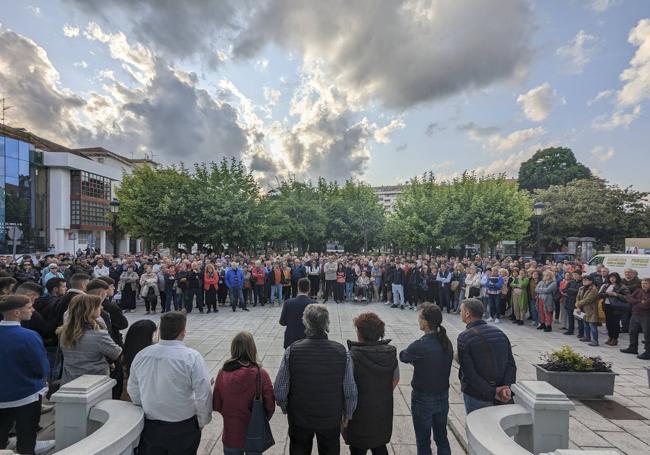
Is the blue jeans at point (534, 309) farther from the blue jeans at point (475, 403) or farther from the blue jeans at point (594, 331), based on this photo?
the blue jeans at point (475, 403)

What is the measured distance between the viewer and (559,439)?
3.13 meters

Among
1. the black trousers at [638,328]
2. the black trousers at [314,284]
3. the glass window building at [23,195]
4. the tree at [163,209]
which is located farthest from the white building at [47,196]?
the black trousers at [638,328]

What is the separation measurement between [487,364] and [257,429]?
7.50 feet

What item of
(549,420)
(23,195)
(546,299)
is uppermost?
(23,195)

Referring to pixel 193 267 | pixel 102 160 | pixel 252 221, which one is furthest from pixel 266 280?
pixel 102 160

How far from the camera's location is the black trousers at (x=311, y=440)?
318cm

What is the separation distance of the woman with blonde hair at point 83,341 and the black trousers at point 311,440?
84.7 inches

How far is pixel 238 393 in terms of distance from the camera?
3039 millimetres

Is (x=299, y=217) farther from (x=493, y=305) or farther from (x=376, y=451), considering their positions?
(x=376, y=451)

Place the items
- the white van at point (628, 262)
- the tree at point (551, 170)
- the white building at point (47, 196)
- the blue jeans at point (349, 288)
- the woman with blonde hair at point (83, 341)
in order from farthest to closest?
the tree at point (551, 170) → the white building at point (47, 196) → the blue jeans at point (349, 288) → the white van at point (628, 262) → the woman with blonde hair at point (83, 341)

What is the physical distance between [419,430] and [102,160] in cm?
6851

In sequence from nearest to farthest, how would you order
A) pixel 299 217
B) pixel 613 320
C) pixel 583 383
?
pixel 583 383
pixel 613 320
pixel 299 217

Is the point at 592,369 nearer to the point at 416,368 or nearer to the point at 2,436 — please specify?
the point at 416,368

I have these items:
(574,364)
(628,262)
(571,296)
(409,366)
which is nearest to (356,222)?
(628,262)
